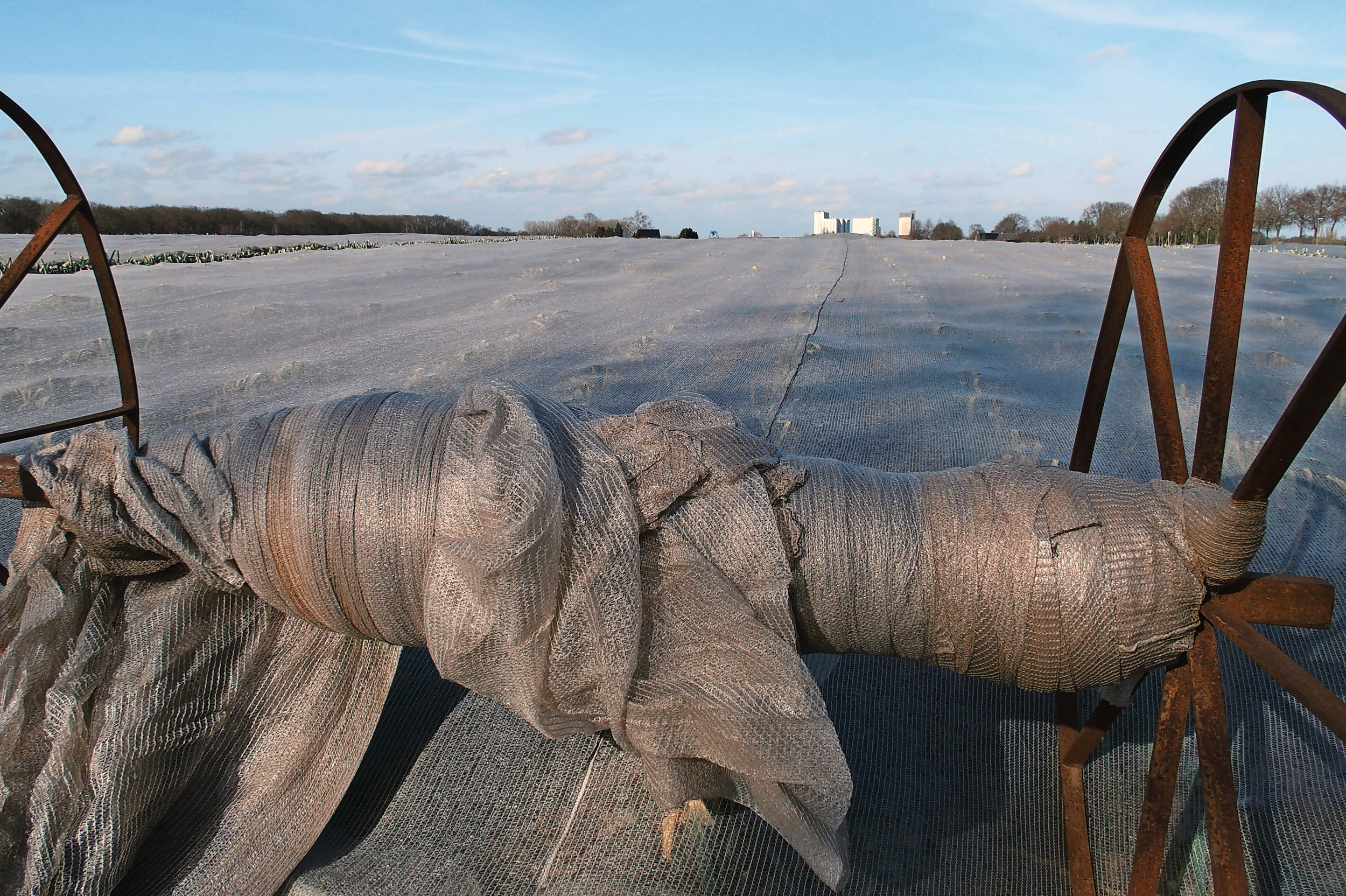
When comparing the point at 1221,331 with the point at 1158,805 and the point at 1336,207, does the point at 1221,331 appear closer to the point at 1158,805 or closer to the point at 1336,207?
the point at 1158,805

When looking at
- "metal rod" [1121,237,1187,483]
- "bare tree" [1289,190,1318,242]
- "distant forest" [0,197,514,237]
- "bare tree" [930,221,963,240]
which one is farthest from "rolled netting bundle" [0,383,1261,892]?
"bare tree" [930,221,963,240]

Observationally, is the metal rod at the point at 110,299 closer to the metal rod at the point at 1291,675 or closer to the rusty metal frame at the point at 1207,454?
the rusty metal frame at the point at 1207,454

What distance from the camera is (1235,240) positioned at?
96 centimetres

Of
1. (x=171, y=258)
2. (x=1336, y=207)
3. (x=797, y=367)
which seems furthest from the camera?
(x=1336, y=207)

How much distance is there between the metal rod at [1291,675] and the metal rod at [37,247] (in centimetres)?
167

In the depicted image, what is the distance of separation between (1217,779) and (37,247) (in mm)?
1772

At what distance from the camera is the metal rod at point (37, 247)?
126cm

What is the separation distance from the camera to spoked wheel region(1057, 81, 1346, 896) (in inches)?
31.1

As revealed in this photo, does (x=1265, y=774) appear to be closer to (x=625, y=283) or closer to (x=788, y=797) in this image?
(x=788, y=797)

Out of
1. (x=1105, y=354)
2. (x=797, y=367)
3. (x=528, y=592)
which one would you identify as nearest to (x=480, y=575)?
(x=528, y=592)

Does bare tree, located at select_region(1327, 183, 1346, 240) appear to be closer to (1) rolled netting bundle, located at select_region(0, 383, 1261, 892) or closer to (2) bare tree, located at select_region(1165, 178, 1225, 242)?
(2) bare tree, located at select_region(1165, 178, 1225, 242)

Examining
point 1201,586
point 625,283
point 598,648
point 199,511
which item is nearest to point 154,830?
point 199,511

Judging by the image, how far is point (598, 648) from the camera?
0.99m

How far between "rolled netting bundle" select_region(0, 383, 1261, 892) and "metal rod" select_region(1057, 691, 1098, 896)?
10.4 inches
